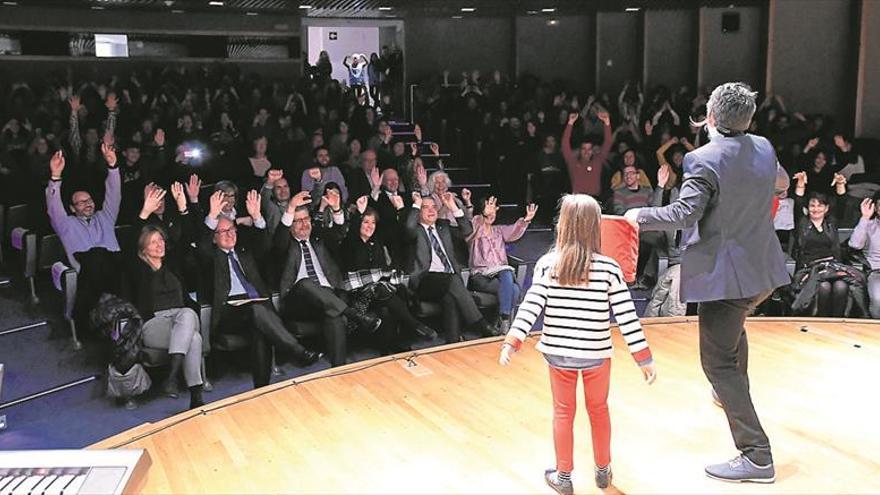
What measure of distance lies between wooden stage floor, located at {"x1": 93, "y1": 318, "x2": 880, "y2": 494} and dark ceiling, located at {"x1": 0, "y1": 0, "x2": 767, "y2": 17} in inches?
296

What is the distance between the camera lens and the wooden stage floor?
3.28 metres

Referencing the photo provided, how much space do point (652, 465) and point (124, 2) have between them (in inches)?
384

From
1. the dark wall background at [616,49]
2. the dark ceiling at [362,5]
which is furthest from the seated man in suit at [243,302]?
the dark wall background at [616,49]

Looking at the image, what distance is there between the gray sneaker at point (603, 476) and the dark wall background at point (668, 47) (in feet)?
36.1

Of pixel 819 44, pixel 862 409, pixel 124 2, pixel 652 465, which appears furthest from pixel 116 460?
pixel 819 44

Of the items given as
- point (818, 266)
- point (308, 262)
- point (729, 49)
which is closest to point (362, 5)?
point (729, 49)

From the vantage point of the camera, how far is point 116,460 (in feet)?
4.88

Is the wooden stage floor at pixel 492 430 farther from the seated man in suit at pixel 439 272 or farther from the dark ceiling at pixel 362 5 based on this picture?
the dark ceiling at pixel 362 5

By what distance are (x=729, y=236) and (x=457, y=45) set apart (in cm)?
1179

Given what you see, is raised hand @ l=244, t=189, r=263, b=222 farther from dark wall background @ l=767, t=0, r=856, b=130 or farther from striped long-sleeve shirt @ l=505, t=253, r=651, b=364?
dark wall background @ l=767, t=0, r=856, b=130

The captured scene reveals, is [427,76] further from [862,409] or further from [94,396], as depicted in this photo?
[862,409]

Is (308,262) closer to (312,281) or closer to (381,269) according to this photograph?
(312,281)

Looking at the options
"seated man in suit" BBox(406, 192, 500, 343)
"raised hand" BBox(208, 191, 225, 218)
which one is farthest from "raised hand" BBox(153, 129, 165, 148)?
"seated man in suit" BBox(406, 192, 500, 343)

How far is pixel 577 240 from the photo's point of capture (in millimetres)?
2918
